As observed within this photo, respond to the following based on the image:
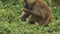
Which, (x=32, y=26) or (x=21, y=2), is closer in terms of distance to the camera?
(x=32, y=26)

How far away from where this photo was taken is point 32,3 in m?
8.09

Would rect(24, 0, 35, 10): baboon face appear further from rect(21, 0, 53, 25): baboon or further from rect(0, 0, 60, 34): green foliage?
rect(0, 0, 60, 34): green foliage

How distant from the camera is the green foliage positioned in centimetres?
717

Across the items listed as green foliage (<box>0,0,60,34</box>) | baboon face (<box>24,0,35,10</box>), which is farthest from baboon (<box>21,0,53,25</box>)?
green foliage (<box>0,0,60,34</box>)

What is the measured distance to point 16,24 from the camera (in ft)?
25.4

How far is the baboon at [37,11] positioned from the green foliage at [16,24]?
27cm

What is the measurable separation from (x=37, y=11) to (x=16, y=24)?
0.71 meters

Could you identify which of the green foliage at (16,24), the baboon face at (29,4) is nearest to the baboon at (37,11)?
the baboon face at (29,4)

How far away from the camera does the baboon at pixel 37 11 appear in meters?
8.09

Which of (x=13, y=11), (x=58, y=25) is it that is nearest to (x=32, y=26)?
(x=58, y=25)

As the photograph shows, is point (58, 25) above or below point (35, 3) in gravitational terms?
below

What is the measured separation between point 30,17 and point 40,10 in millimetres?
461

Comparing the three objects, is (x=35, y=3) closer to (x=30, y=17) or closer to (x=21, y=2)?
(x=30, y=17)

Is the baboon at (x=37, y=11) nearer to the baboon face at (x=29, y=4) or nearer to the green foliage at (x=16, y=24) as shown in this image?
the baboon face at (x=29, y=4)
